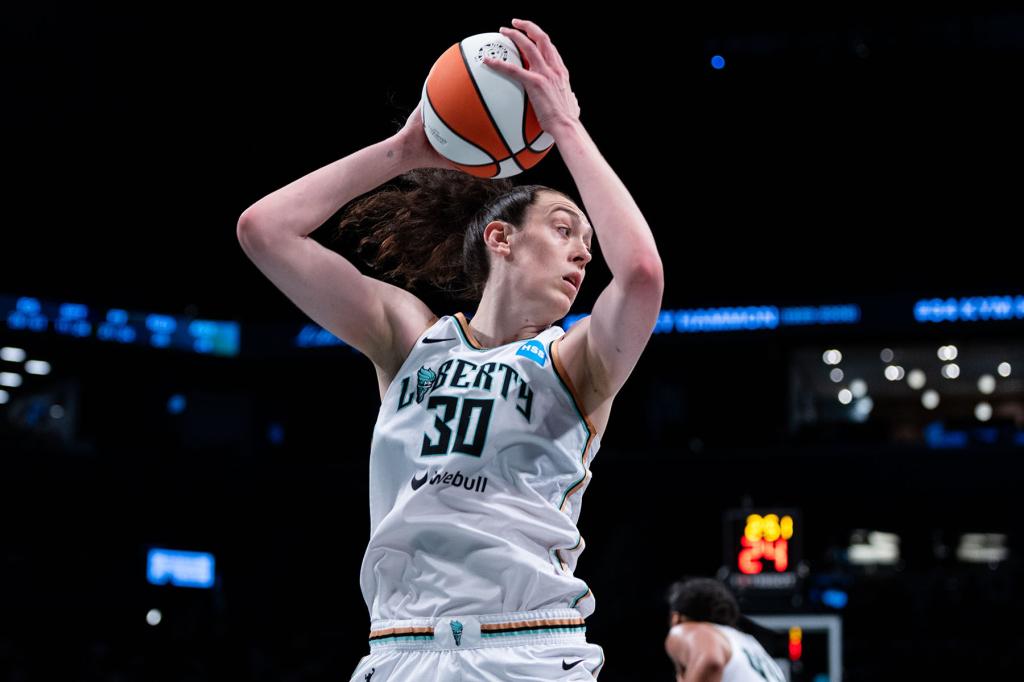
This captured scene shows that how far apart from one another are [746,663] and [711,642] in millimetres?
172

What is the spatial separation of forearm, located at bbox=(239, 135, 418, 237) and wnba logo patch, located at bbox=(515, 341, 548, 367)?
0.53m

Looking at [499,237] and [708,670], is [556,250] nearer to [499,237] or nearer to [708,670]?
[499,237]

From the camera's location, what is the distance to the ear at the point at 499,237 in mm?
2691

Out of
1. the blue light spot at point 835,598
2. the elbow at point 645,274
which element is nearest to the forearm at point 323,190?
the elbow at point 645,274

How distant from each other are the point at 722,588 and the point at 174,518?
17.9m

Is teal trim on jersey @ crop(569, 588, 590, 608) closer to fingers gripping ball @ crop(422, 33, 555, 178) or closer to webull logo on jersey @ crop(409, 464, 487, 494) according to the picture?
webull logo on jersey @ crop(409, 464, 487, 494)

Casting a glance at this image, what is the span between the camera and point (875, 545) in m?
22.0

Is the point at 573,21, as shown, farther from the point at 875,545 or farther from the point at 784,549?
the point at 875,545

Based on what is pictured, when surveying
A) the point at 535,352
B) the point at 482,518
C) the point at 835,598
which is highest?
the point at 835,598

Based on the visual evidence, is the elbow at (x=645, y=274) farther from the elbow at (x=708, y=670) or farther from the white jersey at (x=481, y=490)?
the elbow at (x=708, y=670)

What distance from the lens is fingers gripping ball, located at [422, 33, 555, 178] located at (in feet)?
8.42

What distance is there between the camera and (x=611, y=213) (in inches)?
89.2

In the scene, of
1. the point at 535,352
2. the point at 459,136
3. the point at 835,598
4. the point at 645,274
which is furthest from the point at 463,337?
the point at 835,598

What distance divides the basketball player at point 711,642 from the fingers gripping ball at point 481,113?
311 cm
